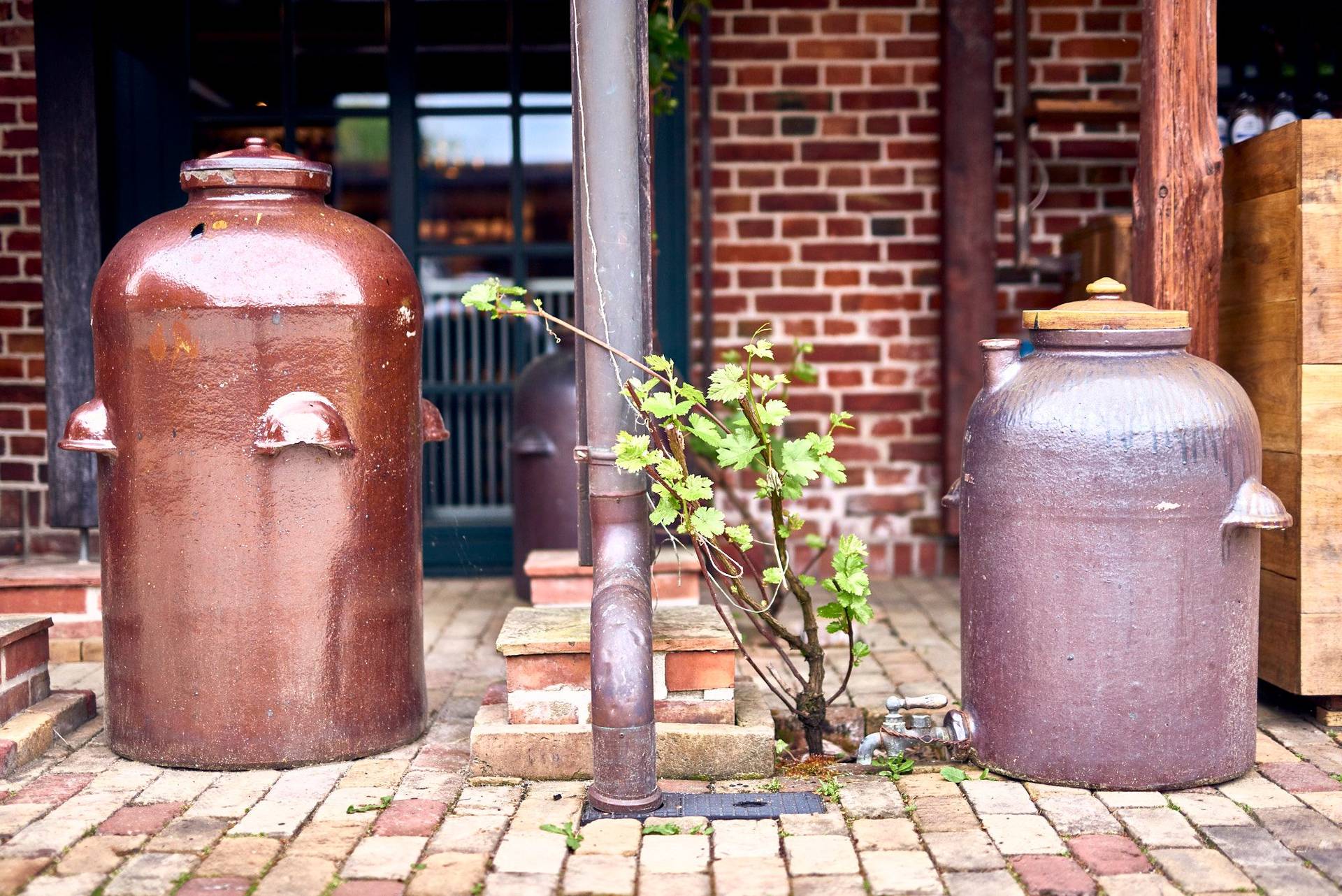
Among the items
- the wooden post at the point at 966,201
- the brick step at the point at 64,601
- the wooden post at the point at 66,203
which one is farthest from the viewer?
the wooden post at the point at 966,201

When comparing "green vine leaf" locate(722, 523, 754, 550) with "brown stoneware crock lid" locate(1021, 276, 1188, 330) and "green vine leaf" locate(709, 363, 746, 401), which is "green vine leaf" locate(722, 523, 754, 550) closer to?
"green vine leaf" locate(709, 363, 746, 401)

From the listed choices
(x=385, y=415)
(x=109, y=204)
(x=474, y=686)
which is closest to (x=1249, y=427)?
(x=385, y=415)

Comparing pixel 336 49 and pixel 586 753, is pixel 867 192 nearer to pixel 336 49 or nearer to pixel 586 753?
pixel 336 49

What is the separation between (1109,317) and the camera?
297cm

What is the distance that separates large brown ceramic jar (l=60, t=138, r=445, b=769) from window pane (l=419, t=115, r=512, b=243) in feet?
7.40

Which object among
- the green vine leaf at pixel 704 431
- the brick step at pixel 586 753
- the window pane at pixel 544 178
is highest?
the window pane at pixel 544 178

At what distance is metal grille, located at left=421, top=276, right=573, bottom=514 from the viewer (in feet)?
18.1

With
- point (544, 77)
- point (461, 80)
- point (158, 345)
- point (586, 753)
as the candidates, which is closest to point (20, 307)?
point (461, 80)

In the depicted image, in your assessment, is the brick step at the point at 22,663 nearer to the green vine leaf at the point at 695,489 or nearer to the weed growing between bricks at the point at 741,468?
the weed growing between bricks at the point at 741,468

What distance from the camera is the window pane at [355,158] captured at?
5.45 metres

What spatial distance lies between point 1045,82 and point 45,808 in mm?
4215

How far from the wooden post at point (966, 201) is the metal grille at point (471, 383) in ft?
4.80

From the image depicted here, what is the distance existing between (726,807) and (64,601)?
2.21 meters

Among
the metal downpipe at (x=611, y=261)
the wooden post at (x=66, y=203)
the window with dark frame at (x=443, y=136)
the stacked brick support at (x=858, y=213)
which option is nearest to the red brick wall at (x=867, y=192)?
the stacked brick support at (x=858, y=213)
